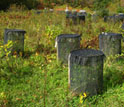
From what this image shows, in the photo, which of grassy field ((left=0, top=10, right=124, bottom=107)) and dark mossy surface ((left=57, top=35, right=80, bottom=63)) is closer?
grassy field ((left=0, top=10, right=124, bottom=107))

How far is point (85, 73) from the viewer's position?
2.92m

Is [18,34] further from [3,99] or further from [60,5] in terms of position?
[60,5]

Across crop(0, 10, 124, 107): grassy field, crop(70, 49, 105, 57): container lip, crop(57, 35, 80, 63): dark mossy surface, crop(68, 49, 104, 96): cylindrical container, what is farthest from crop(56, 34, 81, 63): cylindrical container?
crop(68, 49, 104, 96): cylindrical container

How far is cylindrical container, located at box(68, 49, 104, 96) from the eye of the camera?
2928mm

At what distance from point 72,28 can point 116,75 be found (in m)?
3.99

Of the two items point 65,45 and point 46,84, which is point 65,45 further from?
point 46,84

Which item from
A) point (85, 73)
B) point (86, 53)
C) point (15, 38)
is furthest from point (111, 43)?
point (15, 38)

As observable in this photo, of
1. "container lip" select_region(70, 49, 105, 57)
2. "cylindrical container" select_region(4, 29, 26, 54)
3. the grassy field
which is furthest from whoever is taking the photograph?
"cylindrical container" select_region(4, 29, 26, 54)

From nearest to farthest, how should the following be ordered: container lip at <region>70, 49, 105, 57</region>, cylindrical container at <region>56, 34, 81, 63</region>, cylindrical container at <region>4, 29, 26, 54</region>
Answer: container lip at <region>70, 49, 105, 57</region> → cylindrical container at <region>56, 34, 81, 63</region> → cylindrical container at <region>4, 29, 26, 54</region>

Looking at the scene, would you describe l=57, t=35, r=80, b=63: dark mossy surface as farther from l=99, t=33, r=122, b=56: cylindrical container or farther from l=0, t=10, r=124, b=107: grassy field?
l=99, t=33, r=122, b=56: cylindrical container

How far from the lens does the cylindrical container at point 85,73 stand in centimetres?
293

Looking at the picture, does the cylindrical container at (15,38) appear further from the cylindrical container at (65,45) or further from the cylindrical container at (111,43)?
the cylindrical container at (111,43)

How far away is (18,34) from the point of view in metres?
4.80

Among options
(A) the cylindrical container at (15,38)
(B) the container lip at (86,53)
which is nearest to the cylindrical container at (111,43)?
(B) the container lip at (86,53)
